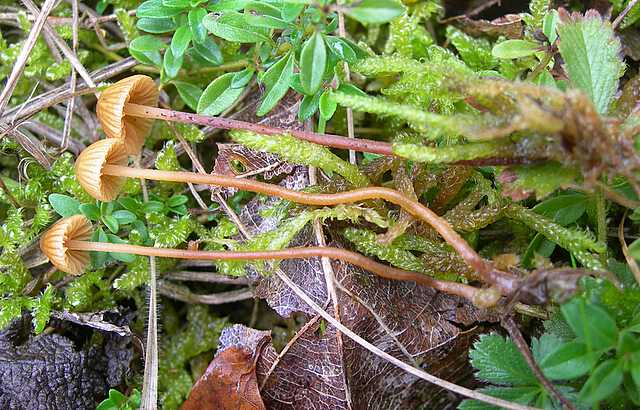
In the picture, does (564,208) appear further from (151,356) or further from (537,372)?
(151,356)

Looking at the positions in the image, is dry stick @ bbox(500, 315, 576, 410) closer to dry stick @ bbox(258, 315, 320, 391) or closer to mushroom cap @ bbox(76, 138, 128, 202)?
dry stick @ bbox(258, 315, 320, 391)

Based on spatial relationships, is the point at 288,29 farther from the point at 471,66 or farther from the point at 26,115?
the point at 26,115

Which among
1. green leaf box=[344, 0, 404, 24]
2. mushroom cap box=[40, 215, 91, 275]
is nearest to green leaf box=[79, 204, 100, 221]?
mushroom cap box=[40, 215, 91, 275]

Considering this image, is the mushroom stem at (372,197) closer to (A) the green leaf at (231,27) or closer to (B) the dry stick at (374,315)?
(B) the dry stick at (374,315)

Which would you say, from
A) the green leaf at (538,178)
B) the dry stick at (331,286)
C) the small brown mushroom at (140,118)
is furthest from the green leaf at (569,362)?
the small brown mushroom at (140,118)

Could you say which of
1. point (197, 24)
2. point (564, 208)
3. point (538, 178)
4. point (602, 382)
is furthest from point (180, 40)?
point (602, 382)

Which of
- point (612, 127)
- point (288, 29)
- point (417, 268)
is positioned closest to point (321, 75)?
point (288, 29)

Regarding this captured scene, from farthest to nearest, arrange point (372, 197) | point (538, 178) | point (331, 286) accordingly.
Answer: point (331, 286) < point (372, 197) < point (538, 178)
